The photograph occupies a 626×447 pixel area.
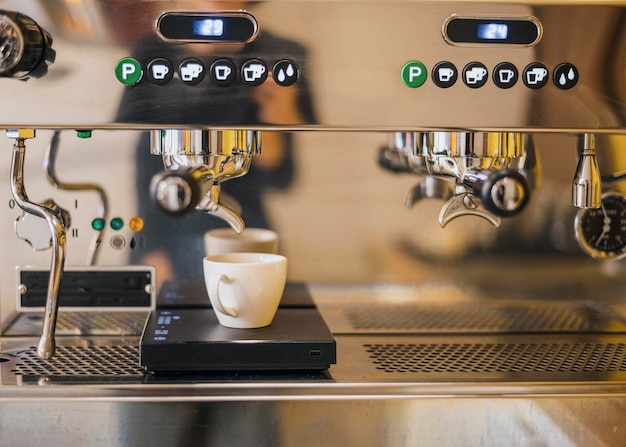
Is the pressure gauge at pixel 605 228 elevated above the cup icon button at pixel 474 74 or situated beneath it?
situated beneath

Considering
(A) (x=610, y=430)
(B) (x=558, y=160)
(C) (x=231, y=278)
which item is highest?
(B) (x=558, y=160)

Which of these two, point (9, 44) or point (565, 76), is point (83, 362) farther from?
point (565, 76)

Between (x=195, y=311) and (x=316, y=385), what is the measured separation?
0.22 meters

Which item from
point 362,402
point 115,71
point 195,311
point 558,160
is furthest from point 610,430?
point 115,71

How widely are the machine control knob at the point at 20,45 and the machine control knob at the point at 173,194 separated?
0.17 meters

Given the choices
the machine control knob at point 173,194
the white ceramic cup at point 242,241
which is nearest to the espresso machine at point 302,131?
the machine control knob at point 173,194

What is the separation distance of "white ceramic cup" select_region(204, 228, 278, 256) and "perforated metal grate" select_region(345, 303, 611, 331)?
0.12m

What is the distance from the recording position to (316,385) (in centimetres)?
69

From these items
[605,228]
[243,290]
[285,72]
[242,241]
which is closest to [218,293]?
[243,290]

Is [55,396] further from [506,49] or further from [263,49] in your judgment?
[506,49]

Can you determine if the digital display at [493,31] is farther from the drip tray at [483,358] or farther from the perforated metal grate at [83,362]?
the perforated metal grate at [83,362]

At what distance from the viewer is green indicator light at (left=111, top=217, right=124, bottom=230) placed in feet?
2.87

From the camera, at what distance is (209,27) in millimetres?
666

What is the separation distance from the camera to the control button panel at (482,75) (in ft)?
2.21
